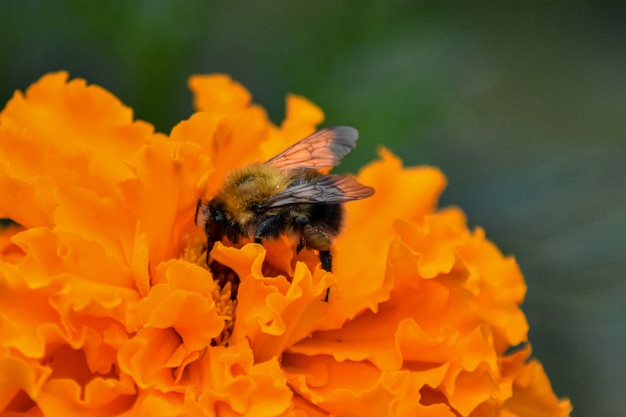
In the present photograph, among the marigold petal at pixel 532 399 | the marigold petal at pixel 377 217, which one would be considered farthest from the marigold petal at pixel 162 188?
the marigold petal at pixel 532 399

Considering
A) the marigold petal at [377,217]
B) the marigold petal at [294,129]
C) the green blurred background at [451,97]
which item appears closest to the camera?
the marigold petal at [377,217]

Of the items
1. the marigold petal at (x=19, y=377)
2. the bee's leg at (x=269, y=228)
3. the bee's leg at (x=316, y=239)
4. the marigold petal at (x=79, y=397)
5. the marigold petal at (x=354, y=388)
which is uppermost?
the bee's leg at (x=269, y=228)

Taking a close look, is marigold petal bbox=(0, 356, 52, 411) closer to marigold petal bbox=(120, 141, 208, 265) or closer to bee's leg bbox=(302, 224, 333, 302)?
marigold petal bbox=(120, 141, 208, 265)

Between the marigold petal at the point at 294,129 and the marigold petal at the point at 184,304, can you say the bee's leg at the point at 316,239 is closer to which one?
the marigold petal at the point at 184,304

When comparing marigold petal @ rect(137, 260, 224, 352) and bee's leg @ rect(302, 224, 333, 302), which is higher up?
bee's leg @ rect(302, 224, 333, 302)

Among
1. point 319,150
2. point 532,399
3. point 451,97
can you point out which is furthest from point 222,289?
point 451,97

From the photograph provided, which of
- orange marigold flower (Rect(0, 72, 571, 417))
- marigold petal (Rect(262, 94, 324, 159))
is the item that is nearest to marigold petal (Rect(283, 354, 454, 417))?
orange marigold flower (Rect(0, 72, 571, 417))

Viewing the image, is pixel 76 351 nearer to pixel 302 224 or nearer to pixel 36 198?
pixel 36 198
